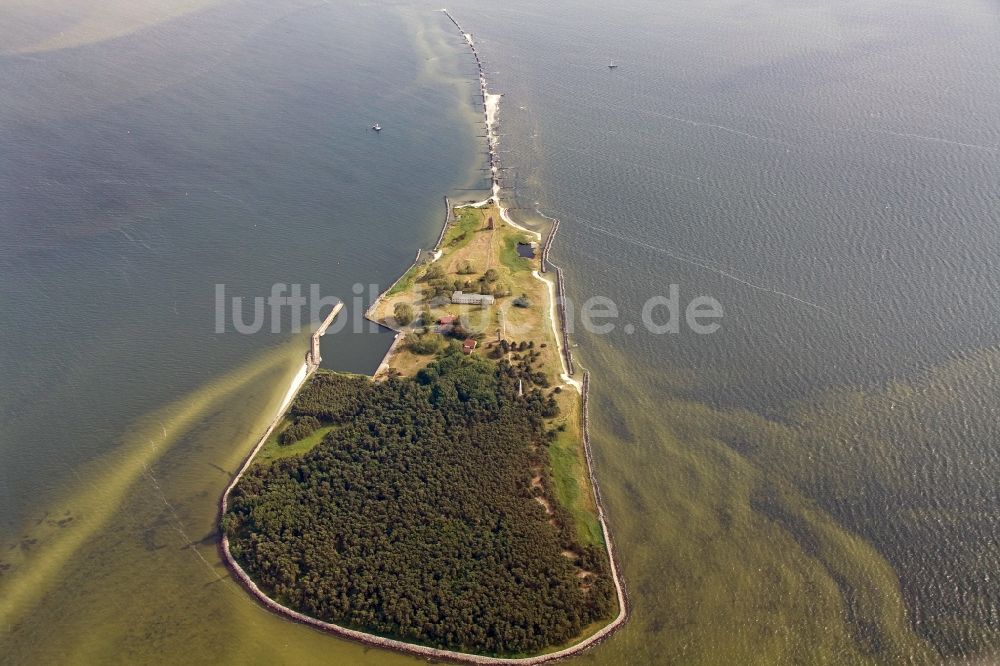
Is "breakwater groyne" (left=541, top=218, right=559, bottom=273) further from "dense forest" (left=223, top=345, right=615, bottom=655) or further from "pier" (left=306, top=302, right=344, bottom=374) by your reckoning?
"pier" (left=306, top=302, right=344, bottom=374)

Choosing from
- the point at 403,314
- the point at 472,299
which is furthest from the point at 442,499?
the point at 472,299

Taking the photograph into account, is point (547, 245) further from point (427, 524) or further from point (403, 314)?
point (427, 524)

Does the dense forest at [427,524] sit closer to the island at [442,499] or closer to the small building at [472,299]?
the island at [442,499]

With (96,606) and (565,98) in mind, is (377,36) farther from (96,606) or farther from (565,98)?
(96,606)

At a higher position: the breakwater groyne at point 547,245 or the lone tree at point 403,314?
the breakwater groyne at point 547,245

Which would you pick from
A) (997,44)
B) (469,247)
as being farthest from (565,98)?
(997,44)

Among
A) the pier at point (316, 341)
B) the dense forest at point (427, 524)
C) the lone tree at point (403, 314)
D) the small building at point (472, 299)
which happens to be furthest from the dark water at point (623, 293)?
the small building at point (472, 299)

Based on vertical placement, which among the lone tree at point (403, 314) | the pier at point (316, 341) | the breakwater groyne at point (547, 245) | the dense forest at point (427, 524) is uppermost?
the breakwater groyne at point (547, 245)

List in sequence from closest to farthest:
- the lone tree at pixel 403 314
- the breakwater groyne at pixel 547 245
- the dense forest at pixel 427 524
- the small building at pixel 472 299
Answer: the dense forest at pixel 427 524 → the lone tree at pixel 403 314 → the small building at pixel 472 299 → the breakwater groyne at pixel 547 245
